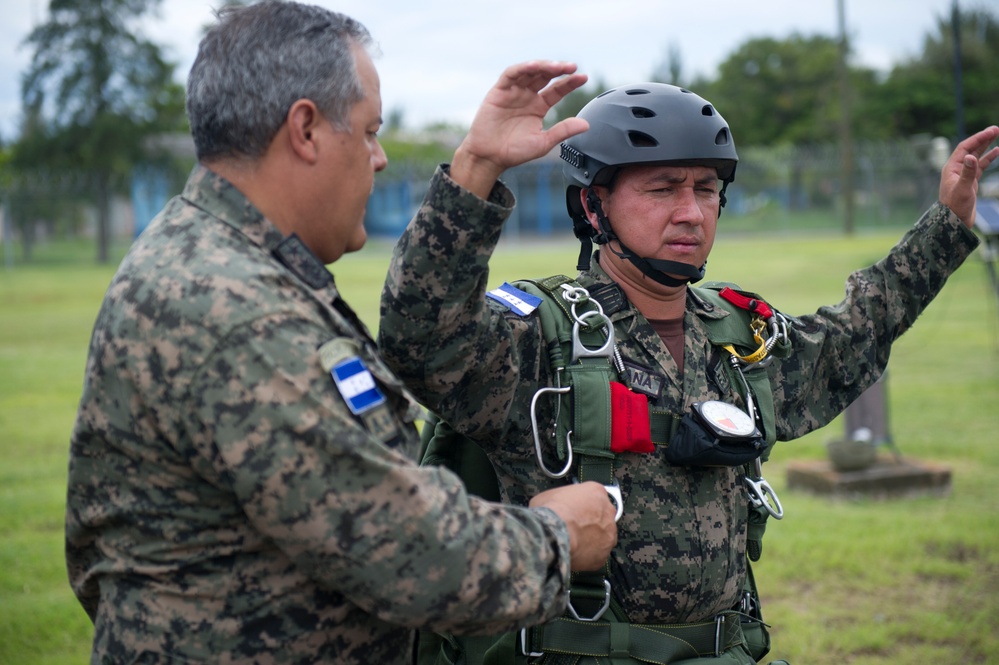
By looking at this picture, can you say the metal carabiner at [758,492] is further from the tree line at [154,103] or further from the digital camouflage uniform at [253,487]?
the tree line at [154,103]

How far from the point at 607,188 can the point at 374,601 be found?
1810mm

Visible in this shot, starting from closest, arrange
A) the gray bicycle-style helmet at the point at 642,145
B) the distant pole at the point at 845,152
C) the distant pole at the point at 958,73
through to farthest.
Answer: the gray bicycle-style helmet at the point at 642,145
the distant pole at the point at 958,73
the distant pole at the point at 845,152

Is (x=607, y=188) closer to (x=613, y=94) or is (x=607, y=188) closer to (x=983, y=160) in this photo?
(x=613, y=94)

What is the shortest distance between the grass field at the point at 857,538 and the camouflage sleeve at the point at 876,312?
221 centimetres

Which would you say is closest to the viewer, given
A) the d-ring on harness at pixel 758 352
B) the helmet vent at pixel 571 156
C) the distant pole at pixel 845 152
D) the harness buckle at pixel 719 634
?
the harness buckle at pixel 719 634

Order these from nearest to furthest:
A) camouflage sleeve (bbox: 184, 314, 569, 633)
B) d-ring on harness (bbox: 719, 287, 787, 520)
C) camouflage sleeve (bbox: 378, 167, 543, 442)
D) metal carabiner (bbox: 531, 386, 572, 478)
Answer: camouflage sleeve (bbox: 184, 314, 569, 633) < camouflage sleeve (bbox: 378, 167, 543, 442) < metal carabiner (bbox: 531, 386, 572, 478) < d-ring on harness (bbox: 719, 287, 787, 520)

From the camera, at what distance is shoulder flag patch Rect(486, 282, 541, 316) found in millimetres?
2879

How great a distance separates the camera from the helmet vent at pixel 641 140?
322cm

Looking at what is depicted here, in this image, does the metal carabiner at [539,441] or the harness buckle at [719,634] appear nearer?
the metal carabiner at [539,441]

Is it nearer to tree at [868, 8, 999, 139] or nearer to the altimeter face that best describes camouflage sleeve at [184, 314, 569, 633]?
the altimeter face

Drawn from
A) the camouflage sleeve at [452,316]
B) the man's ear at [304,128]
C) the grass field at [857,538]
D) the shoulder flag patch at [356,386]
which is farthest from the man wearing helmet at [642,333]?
the grass field at [857,538]

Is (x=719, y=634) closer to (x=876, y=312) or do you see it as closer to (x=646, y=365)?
(x=646, y=365)

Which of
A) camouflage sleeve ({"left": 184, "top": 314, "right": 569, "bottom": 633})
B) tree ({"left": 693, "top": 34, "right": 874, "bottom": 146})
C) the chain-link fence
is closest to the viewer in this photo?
camouflage sleeve ({"left": 184, "top": 314, "right": 569, "bottom": 633})

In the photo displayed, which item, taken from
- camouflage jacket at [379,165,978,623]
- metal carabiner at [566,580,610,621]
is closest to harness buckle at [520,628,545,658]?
metal carabiner at [566,580,610,621]
